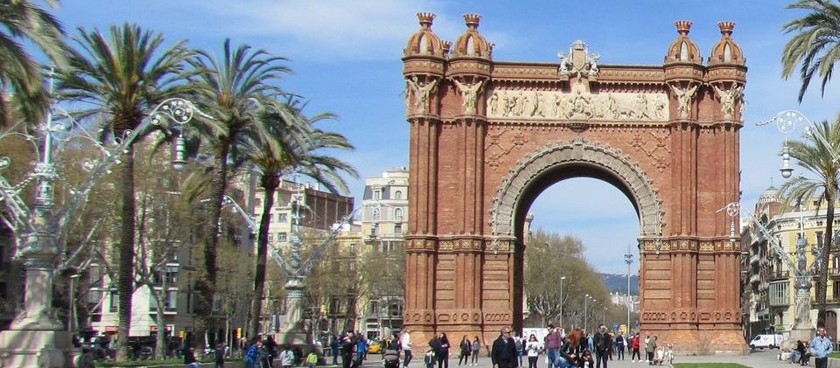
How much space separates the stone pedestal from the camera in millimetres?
29031

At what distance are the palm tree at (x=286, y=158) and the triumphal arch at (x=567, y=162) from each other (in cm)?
700

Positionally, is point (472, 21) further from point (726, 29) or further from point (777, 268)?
point (777, 268)

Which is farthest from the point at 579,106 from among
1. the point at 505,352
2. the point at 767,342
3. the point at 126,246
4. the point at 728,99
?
the point at 767,342

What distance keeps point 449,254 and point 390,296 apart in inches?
1892

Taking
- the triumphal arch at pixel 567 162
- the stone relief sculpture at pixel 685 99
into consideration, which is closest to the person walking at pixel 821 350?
the triumphal arch at pixel 567 162

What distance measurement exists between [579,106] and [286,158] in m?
16.3

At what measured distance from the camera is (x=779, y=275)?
114 meters

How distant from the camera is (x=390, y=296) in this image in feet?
338

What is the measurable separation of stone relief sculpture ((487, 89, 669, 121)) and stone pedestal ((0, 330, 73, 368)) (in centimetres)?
2921

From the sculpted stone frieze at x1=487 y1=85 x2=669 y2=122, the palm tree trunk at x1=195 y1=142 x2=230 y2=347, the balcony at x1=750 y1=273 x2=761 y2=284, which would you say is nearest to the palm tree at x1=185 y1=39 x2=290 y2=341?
the palm tree trunk at x1=195 y1=142 x2=230 y2=347

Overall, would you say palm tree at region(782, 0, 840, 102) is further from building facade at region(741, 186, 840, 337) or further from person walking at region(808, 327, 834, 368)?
building facade at region(741, 186, 840, 337)

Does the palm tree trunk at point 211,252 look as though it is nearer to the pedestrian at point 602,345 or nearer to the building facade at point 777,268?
the pedestrian at point 602,345

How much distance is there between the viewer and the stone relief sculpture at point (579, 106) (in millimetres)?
55656

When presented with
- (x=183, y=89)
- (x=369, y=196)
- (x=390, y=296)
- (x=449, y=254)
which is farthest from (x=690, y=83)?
(x=369, y=196)
